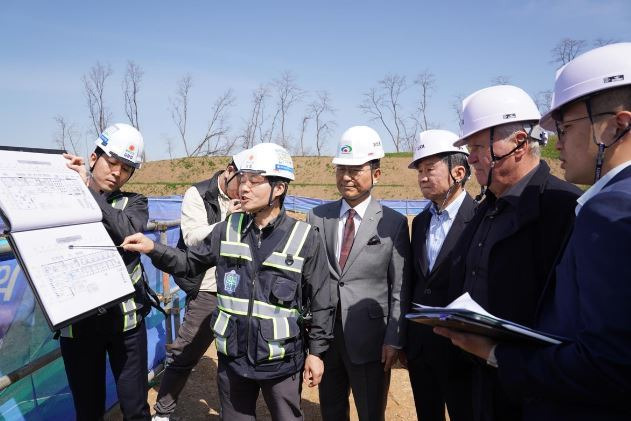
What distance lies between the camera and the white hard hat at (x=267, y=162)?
2.73 metres

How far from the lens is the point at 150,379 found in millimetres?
4590

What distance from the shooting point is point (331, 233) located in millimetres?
3287

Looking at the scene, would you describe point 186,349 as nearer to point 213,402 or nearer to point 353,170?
point 213,402

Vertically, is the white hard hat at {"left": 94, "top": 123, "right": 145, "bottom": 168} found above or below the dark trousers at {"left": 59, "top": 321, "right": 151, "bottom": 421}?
above

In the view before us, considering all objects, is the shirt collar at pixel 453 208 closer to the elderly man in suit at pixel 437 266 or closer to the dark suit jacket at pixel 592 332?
the elderly man in suit at pixel 437 266

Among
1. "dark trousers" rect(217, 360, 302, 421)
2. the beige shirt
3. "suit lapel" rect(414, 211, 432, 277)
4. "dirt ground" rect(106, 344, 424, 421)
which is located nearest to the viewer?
"dark trousers" rect(217, 360, 302, 421)

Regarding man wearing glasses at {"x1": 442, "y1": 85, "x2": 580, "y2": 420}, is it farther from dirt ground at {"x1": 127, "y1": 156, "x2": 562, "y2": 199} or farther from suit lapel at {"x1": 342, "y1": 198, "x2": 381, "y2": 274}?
dirt ground at {"x1": 127, "y1": 156, "x2": 562, "y2": 199}

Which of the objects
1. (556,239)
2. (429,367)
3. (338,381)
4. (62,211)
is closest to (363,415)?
(338,381)

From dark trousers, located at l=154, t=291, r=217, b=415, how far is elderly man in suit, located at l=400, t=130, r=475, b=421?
6.28ft

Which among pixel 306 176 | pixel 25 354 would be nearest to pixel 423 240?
pixel 25 354

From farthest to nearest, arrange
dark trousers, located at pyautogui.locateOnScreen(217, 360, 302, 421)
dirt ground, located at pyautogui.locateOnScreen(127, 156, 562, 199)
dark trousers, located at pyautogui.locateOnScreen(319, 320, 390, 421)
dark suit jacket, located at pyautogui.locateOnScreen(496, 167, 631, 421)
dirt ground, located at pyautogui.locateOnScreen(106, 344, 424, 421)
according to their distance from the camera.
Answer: dirt ground, located at pyautogui.locateOnScreen(127, 156, 562, 199) → dirt ground, located at pyautogui.locateOnScreen(106, 344, 424, 421) → dark trousers, located at pyautogui.locateOnScreen(319, 320, 390, 421) → dark trousers, located at pyautogui.locateOnScreen(217, 360, 302, 421) → dark suit jacket, located at pyautogui.locateOnScreen(496, 167, 631, 421)

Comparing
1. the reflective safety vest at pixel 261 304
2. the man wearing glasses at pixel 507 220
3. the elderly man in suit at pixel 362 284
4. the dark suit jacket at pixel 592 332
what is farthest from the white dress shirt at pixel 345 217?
the dark suit jacket at pixel 592 332

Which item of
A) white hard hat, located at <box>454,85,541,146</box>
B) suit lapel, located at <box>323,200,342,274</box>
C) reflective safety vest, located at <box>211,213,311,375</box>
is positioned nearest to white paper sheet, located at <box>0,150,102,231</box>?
reflective safety vest, located at <box>211,213,311,375</box>

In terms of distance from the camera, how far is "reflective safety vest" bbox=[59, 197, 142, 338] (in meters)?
2.72
